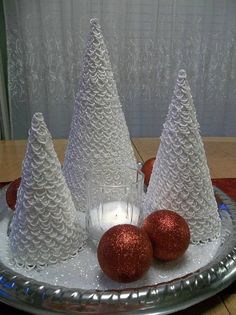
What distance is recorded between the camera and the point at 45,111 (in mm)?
1673

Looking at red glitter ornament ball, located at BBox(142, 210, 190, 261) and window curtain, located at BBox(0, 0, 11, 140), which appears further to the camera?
window curtain, located at BBox(0, 0, 11, 140)

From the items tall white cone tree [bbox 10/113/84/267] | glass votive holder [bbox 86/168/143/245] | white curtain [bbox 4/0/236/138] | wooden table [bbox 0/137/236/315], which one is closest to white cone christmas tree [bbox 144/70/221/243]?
glass votive holder [bbox 86/168/143/245]

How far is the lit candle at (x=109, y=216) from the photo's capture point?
50cm

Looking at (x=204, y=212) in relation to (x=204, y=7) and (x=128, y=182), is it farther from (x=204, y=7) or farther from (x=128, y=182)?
(x=204, y=7)

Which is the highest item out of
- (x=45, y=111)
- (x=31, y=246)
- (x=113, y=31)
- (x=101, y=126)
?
(x=113, y=31)

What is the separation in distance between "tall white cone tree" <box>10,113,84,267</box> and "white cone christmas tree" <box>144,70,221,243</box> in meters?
0.13

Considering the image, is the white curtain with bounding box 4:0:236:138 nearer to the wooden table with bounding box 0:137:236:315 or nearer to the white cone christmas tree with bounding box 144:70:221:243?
the wooden table with bounding box 0:137:236:315

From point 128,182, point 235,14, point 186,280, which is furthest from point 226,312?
point 235,14

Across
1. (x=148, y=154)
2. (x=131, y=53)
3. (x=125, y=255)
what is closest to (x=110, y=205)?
(x=125, y=255)

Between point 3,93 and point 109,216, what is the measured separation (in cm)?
122

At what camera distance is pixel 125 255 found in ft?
1.34

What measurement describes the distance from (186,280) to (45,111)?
1.34 meters

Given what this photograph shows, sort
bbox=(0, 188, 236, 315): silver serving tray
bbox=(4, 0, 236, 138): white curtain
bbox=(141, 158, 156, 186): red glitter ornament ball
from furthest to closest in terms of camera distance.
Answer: bbox=(4, 0, 236, 138): white curtain → bbox=(141, 158, 156, 186): red glitter ornament ball → bbox=(0, 188, 236, 315): silver serving tray

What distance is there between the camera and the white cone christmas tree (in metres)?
0.49
